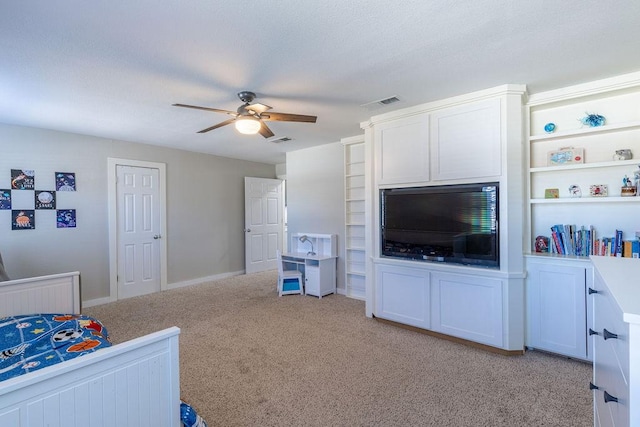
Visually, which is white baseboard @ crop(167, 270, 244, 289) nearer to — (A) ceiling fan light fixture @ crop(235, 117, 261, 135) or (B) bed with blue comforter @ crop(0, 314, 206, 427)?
(B) bed with blue comforter @ crop(0, 314, 206, 427)

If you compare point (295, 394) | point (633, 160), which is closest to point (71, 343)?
point (295, 394)

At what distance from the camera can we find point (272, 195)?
6621 millimetres

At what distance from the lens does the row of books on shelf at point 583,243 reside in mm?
2457

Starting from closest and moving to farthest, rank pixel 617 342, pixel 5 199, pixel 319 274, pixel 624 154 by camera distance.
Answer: pixel 617 342 → pixel 624 154 → pixel 5 199 → pixel 319 274

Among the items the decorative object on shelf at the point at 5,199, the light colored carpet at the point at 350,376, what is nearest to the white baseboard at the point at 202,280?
the light colored carpet at the point at 350,376

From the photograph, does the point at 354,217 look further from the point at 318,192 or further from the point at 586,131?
the point at 586,131

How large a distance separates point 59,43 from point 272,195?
477cm

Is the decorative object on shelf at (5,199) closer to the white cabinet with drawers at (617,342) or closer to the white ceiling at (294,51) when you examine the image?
the white ceiling at (294,51)

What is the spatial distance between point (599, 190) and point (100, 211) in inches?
226

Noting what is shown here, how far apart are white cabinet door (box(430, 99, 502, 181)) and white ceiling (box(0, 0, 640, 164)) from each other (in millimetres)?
215

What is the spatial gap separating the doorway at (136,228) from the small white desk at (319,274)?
7.29 feet

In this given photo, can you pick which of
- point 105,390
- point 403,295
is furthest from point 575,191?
point 105,390

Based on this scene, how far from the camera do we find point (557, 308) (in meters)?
2.67

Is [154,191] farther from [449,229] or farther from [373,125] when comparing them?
[449,229]
